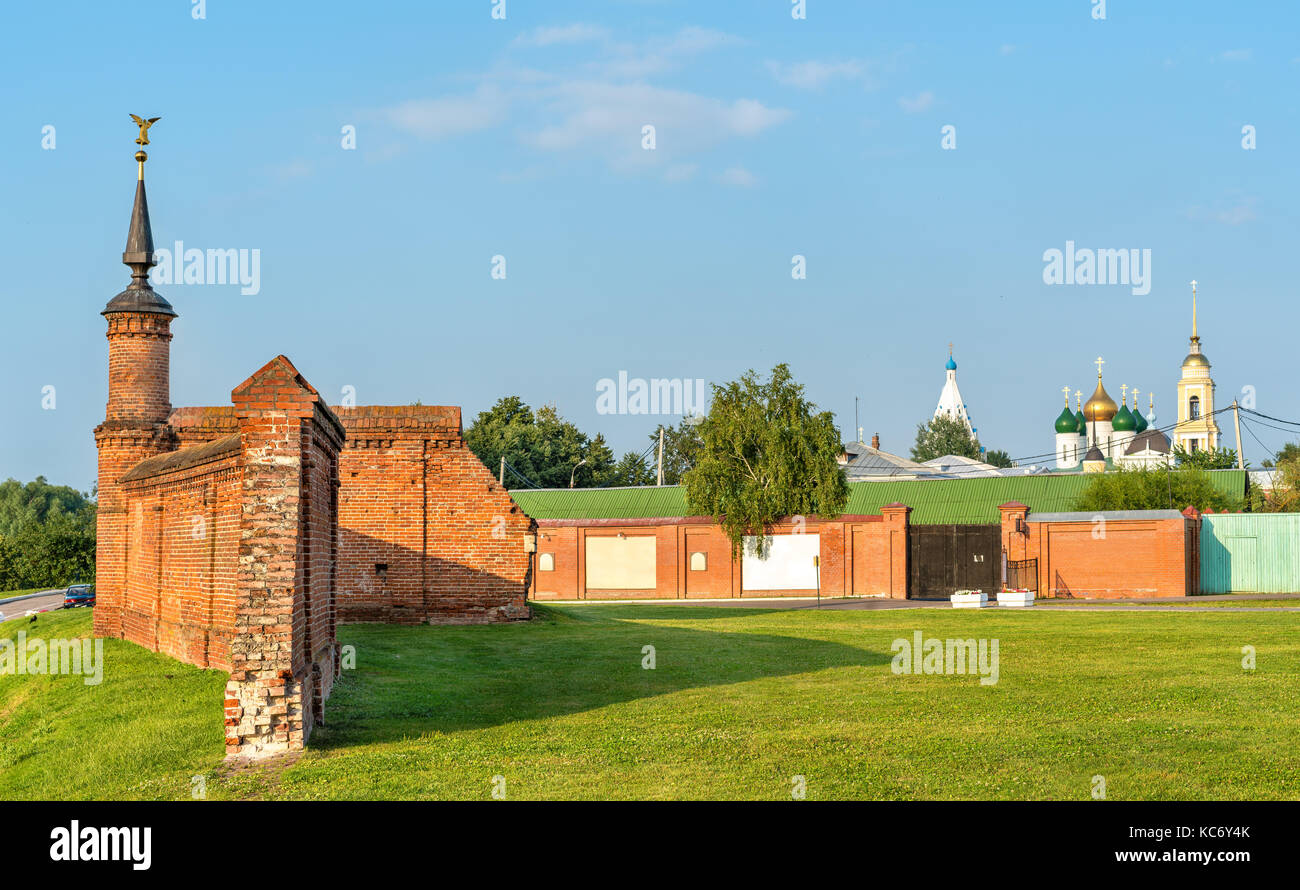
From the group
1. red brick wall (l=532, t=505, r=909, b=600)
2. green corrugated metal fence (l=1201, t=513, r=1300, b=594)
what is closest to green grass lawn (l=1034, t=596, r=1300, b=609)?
green corrugated metal fence (l=1201, t=513, r=1300, b=594)

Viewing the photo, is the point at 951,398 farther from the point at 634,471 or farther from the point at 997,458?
the point at 634,471

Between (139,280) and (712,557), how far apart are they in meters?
24.6

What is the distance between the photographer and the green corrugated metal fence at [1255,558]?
38.4m

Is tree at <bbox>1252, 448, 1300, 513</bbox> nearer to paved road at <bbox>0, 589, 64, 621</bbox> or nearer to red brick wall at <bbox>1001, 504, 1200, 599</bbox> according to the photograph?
red brick wall at <bbox>1001, 504, 1200, 599</bbox>

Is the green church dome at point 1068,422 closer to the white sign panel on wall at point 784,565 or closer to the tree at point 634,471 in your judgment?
the tree at point 634,471

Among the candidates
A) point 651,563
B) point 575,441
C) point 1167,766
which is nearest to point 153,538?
point 1167,766

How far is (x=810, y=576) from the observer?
4125cm

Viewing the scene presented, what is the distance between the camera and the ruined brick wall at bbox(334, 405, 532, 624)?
883 inches

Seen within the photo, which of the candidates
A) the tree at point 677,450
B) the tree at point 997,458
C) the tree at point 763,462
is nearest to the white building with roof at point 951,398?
the tree at point 997,458

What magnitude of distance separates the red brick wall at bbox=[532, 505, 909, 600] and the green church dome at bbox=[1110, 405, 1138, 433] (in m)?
69.1

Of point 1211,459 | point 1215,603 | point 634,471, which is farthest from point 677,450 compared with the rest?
point 1215,603
